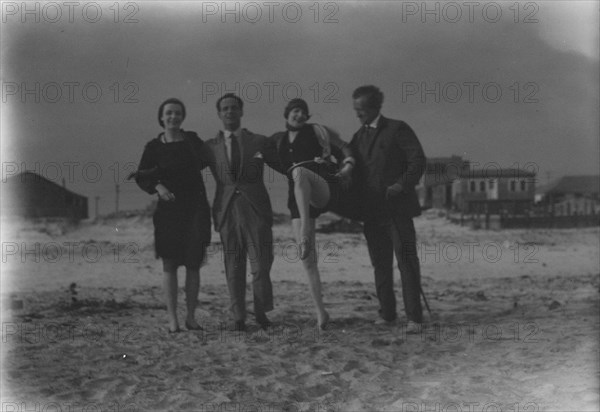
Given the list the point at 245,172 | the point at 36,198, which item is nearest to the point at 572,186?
the point at 245,172

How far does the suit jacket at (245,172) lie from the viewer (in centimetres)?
438

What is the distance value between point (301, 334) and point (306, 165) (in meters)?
1.16

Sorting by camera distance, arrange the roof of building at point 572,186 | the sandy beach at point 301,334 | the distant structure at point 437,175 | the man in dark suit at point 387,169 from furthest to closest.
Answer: the roof of building at point 572,186
the distant structure at point 437,175
the man in dark suit at point 387,169
the sandy beach at point 301,334

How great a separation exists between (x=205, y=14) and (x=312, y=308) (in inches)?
87.4

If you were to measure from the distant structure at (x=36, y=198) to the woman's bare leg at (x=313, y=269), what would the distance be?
160 cm

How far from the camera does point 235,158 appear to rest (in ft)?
14.4

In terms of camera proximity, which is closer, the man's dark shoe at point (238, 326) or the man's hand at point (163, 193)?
the man's hand at point (163, 193)

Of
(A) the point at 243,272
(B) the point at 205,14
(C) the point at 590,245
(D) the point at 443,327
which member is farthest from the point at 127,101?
(C) the point at 590,245

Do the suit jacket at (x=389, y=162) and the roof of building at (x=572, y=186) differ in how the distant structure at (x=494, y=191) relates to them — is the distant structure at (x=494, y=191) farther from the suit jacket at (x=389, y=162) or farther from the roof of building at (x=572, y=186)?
the suit jacket at (x=389, y=162)

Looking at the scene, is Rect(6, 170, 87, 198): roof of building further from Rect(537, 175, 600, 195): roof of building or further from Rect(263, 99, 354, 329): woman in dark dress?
Rect(537, 175, 600, 195): roof of building

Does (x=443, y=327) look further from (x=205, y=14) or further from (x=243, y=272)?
(x=205, y=14)

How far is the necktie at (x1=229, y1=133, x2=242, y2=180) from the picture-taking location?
4.39 metres

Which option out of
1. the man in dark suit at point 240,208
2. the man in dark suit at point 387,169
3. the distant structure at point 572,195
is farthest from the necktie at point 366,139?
the distant structure at point 572,195

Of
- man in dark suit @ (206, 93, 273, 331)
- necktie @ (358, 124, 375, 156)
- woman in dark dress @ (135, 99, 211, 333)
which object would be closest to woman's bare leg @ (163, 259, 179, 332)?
woman in dark dress @ (135, 99, 211, 333)
